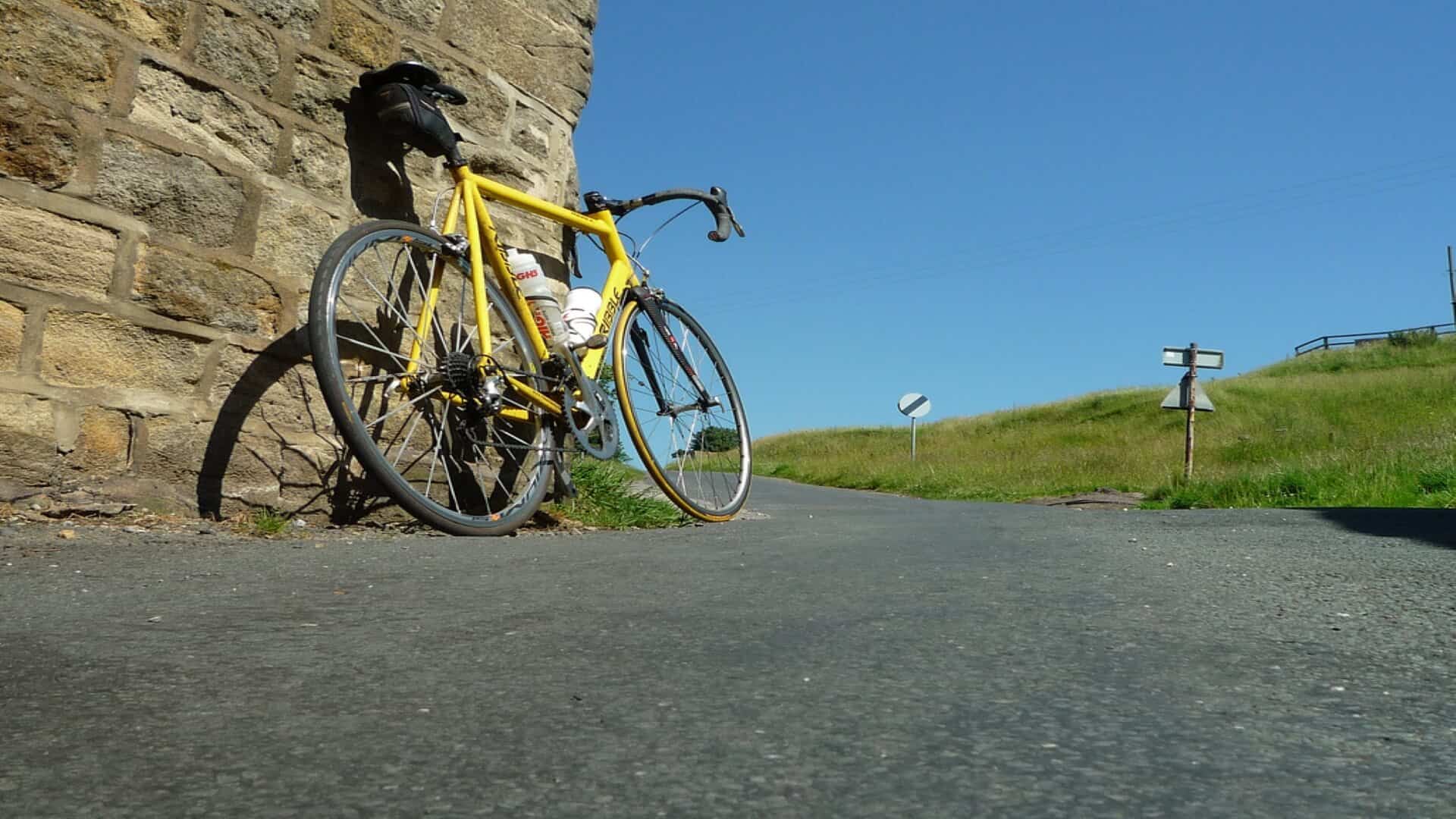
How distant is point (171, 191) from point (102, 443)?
928mm

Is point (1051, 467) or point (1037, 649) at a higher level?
point (1051, 467)

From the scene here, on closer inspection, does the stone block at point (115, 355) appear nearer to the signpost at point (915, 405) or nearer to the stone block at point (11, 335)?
the stone block at point (11, 335)

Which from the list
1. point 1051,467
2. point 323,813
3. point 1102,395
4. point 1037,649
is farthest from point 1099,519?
point 1102,395

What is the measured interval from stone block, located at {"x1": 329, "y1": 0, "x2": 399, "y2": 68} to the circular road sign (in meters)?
23.8

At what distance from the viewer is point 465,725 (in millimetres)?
1650

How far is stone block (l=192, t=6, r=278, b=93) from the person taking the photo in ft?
14.2

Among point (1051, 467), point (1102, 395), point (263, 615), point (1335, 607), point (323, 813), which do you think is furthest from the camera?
point (1102, 395)

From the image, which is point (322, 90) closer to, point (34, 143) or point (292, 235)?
point (292, 235)

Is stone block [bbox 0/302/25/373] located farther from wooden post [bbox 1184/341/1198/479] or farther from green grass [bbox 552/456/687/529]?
wooden post [bbox 1184/341/1198/479]

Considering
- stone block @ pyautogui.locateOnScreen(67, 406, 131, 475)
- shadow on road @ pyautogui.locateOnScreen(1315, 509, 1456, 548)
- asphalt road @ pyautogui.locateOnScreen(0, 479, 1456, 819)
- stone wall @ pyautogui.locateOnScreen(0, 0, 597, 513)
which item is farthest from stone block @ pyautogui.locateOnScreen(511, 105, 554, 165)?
shadow on road @ pyautogui.locateOnScreen(1315, 509, 1456, 548)

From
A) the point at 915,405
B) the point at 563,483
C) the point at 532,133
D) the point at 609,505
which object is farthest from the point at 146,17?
the point at 915,405

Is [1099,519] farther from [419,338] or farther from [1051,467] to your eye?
[1051,467]

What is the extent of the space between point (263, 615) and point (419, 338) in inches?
89.2

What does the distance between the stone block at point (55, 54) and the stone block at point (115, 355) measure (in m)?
0.74
